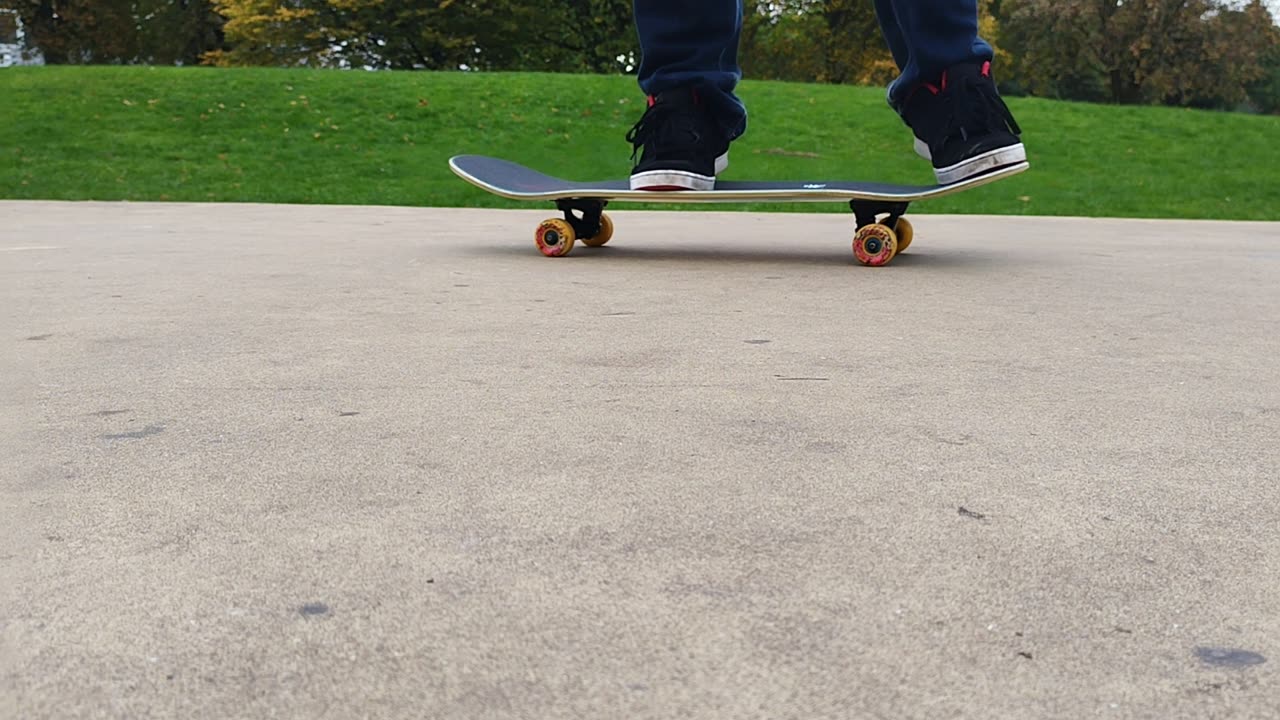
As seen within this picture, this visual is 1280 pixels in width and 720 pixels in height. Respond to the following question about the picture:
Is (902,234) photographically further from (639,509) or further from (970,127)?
(639,509)

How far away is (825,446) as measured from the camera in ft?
6.93

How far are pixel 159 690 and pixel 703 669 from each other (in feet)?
1.58

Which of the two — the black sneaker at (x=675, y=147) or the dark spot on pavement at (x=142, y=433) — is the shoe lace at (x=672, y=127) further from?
the dark spot on pavement at (x=142, y=433)

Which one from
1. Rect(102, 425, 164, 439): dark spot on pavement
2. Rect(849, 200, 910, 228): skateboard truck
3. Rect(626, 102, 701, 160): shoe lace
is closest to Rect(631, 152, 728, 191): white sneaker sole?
Rect(626, 102, 701, 160): shoe lace

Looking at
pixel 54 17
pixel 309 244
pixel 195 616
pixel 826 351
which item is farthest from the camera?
pixel 54 17

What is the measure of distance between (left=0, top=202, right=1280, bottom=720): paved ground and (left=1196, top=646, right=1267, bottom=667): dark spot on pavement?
11 millimetres

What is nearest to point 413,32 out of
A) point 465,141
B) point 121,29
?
point 121,29

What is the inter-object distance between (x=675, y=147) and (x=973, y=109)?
1.10 m

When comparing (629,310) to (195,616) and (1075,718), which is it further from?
(1075,718)

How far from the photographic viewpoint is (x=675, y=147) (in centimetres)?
509

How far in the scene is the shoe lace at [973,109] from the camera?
4.67 meters

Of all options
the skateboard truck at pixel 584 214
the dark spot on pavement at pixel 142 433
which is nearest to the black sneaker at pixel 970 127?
the skateboard truck at pixel 584 214

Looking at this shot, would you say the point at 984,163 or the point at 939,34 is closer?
the point at 984,163

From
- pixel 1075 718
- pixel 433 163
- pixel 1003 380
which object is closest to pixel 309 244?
pixel 1003 380
